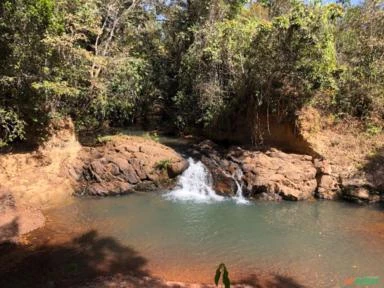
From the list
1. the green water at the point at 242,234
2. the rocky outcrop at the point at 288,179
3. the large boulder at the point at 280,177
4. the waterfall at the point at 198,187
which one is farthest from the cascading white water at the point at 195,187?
the large boulder at the point at 280,177

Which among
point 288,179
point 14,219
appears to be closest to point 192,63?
point 288,179

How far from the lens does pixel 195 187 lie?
47.4 feet

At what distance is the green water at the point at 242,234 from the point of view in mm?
8969

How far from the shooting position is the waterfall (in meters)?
13.8

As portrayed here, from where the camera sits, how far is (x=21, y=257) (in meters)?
9.28

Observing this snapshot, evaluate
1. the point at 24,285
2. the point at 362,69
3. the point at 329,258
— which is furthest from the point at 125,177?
the point at 362,69

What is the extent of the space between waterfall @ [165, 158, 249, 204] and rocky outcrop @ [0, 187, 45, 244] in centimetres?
419

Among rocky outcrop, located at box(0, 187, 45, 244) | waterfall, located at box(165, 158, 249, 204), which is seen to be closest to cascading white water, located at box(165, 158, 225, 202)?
waterfall, located at box(165, 158, 249, 204)

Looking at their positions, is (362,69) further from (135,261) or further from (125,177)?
(135,261)

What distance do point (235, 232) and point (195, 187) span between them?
12.2 feet

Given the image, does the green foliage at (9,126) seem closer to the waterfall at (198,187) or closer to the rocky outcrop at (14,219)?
the rocky outcrop at (14,219)

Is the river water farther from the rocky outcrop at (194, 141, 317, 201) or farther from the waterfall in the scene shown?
the rocky outcrop at (194, 141, 317, 201)

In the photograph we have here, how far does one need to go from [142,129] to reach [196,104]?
3821 mm

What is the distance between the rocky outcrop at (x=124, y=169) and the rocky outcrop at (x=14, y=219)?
220 centimetres
